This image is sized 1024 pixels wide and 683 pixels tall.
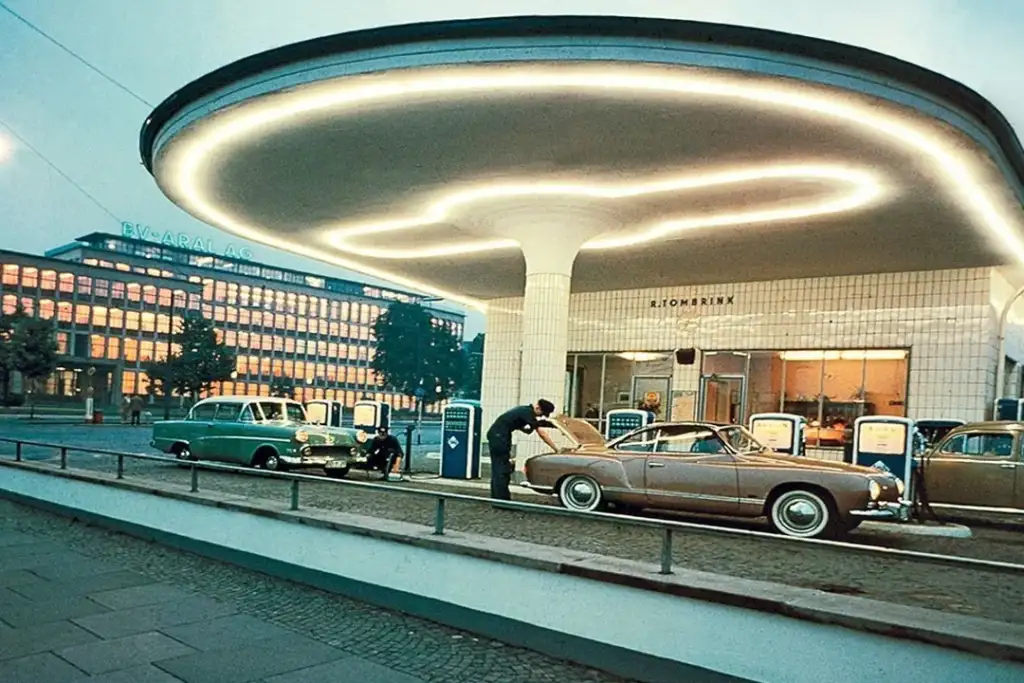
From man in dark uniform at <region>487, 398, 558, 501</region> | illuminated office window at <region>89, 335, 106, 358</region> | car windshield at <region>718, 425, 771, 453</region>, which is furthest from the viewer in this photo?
illuminated office window at <region>89, 335, 106, 358</region>

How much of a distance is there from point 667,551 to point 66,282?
89.8 m

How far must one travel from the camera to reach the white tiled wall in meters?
18.0

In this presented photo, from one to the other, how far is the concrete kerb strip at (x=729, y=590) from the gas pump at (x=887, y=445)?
324 inches

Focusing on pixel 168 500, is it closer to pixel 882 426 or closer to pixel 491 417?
pixel 882 426

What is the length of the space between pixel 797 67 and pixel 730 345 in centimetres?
1347

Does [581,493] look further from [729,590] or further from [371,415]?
[371,415]

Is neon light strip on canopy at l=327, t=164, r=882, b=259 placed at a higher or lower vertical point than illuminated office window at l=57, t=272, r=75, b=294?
lower

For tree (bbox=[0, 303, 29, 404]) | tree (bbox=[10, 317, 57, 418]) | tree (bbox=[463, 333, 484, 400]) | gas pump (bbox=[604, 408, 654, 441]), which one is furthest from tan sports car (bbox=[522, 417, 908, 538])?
tree (bbox=[463, 333, 484, 400])

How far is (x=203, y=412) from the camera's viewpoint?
1686 centimetres

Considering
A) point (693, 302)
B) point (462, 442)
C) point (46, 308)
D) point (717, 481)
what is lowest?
point (462, 442)

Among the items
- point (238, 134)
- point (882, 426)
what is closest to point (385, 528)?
point (238, 134)

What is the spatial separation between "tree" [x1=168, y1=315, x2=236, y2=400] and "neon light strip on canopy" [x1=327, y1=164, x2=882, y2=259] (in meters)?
43.0

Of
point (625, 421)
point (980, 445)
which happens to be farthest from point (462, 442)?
point (980, 445)

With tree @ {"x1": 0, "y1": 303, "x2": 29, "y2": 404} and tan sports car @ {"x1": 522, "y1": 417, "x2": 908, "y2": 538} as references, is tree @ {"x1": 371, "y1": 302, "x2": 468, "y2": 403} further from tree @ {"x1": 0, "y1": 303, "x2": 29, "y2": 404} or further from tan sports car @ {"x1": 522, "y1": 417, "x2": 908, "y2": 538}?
tan sports car @ {"x1": 522, "y1": 417, "x2": 908, "y2": 538}
